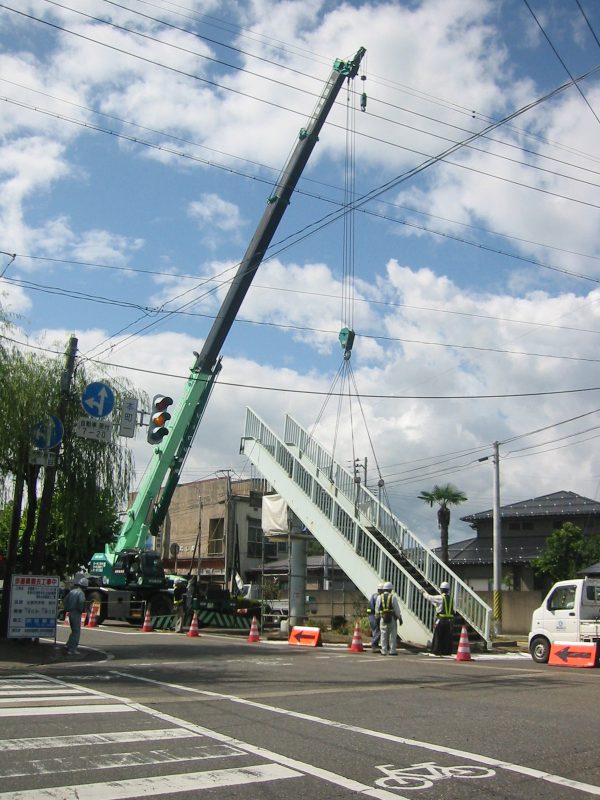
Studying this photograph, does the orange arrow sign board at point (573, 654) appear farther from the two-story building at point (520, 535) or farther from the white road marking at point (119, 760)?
the two-story building at point (520, 535)

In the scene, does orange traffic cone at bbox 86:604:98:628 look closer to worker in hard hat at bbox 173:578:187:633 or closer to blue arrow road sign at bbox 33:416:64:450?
worker in hard hat at bbox 173:578:187:633

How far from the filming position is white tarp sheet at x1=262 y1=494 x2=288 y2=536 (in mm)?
30453

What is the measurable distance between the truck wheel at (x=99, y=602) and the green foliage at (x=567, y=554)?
23149 mm

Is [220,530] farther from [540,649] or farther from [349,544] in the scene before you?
[540,649]

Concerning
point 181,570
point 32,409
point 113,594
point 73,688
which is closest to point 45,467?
point 32,409

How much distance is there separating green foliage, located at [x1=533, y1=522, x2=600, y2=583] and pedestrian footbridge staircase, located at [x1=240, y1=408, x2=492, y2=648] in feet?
64.3

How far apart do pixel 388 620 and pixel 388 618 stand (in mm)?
77

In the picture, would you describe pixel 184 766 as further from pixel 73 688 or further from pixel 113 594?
pixel 113 594

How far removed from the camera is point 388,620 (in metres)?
19.1

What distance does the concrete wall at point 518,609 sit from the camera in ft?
101

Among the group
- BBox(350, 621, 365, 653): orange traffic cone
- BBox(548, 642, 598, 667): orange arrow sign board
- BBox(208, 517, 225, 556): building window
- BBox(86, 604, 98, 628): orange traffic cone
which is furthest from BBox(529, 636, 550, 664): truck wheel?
BBox(208, 517, 225, 556): building window

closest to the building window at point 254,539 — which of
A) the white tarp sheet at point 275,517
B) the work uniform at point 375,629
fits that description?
the white tarp sheet at point 275,517

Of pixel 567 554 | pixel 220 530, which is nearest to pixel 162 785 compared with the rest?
pixel 567 554

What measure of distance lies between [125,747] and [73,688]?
16.0ft
